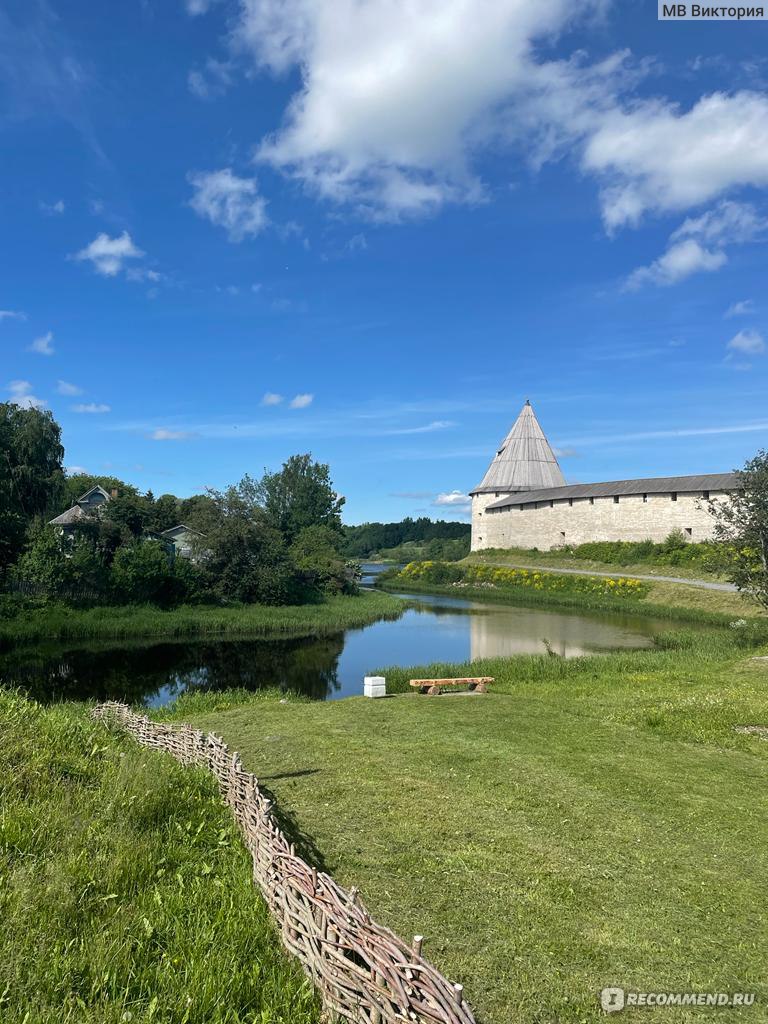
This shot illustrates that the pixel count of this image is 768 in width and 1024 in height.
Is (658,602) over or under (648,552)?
under

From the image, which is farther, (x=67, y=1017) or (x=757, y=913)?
(x=757, y=913)

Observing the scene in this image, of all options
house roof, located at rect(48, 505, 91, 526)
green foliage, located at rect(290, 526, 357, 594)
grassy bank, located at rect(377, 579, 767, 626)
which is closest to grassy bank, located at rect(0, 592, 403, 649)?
green foliage, located at rect(290, 526, 357, 594)

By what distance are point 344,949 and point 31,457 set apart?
42.0 meters

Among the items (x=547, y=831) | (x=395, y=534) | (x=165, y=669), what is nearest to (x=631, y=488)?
(x=165, y=669)

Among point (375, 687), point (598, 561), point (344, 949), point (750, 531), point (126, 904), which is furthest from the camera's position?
point (598, 561)

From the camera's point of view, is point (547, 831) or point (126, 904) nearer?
point (126, 904)

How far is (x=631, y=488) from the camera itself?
49594 mm

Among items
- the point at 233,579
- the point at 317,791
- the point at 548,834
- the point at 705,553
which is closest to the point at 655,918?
the point at 548,834

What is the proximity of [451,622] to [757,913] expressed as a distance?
28.8 metres

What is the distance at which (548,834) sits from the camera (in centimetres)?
555

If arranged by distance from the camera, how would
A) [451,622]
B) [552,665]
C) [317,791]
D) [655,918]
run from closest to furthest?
1. [655,918]
2. [317,791]
3. [552,665]
4. [451,622]

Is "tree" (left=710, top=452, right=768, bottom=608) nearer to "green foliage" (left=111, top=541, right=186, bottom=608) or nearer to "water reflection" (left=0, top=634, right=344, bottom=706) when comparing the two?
"water reflection" (left=0, top=634, right=344, bottom=706)

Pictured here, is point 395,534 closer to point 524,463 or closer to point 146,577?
point 524,463

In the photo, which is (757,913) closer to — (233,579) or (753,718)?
(753,718)
